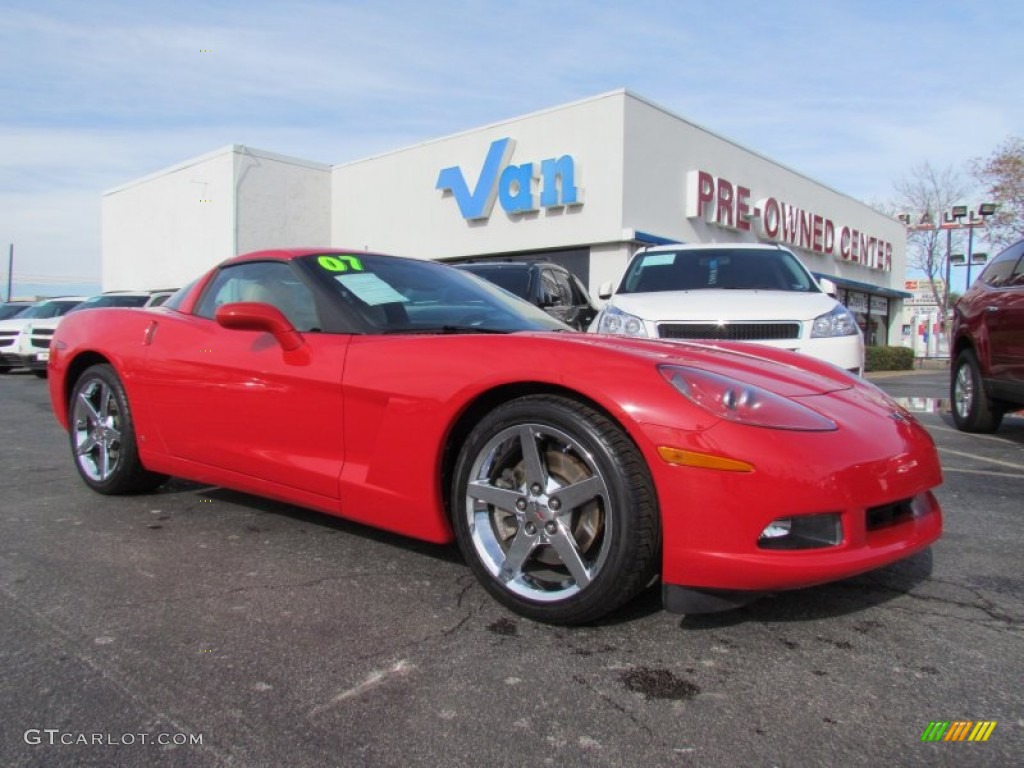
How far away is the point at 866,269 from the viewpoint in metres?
28.0

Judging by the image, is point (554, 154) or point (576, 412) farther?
point (554, 154)

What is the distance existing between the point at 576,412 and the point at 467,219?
17115 millimetres

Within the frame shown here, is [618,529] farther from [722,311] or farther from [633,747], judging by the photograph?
[722,311]

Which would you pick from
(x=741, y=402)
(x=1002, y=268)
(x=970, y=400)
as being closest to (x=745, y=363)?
(x=741, y=402)

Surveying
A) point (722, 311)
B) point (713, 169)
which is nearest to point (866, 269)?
point (713, 169)

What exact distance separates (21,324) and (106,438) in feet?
39.1

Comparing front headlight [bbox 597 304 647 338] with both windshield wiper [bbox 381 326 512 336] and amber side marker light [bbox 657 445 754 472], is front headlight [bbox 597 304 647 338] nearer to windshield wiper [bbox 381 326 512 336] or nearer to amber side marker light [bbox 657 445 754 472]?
windshield wiper [bbox 381 326 512 336]

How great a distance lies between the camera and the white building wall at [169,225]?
70.1ft

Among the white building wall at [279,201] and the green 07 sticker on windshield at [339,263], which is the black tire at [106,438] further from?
the white building wall at [279,201]

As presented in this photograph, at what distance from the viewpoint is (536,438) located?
7.89ft

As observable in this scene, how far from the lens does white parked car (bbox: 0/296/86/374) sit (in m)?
13.7

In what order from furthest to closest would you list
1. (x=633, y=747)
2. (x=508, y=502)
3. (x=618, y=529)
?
(x=508, y=502), (x=618, y=529), (x=633, y=747)

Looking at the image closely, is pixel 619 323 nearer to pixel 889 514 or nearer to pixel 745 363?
pixel 745 363

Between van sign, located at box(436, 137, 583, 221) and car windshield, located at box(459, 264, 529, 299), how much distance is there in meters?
8.48
